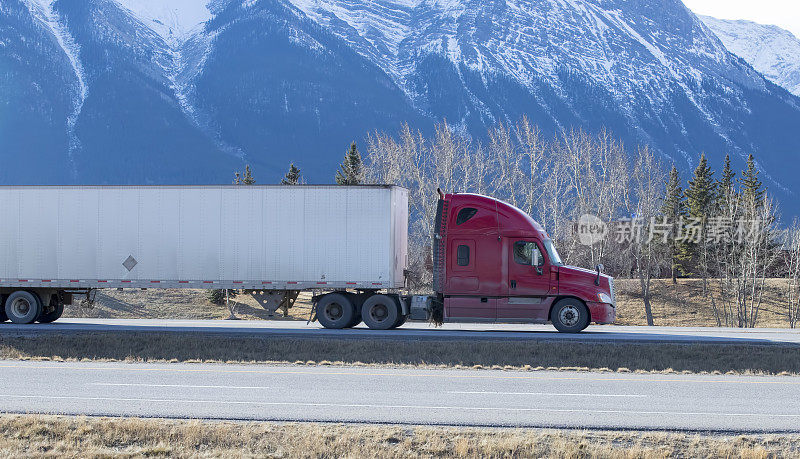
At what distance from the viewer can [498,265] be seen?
23.4 meters

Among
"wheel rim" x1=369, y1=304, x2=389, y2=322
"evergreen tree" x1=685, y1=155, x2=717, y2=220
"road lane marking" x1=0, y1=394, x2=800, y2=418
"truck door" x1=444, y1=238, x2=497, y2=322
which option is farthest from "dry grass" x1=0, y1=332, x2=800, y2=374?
"evergreen tree" x1=685, y1=155, x2=717, y2=220

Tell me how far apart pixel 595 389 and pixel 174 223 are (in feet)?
47.1

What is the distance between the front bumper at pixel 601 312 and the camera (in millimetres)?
23188

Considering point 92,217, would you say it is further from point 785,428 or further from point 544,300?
point 785,428

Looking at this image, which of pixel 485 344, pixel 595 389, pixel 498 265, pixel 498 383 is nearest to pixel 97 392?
pixel 498 383

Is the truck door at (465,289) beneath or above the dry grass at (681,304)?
above

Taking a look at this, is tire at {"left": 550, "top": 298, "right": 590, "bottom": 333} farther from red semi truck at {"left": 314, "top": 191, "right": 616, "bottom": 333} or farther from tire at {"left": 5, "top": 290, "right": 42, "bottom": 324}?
tire at {"left": 5, "top": 290, "right": 42, "bottom": 324}

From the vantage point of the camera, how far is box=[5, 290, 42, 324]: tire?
2545 centimetres

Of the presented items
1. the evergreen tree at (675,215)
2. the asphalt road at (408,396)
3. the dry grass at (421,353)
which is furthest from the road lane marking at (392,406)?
the evergreen tree at (675,215)

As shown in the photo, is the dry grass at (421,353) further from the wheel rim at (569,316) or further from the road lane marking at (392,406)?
the road lane marking at (392,406)

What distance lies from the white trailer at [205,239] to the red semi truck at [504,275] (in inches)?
65.7

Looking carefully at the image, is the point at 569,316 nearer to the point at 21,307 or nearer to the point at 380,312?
the point at 380,312

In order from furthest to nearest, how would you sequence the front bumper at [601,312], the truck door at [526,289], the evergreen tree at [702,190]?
the evergreen tree at [702,190]
the truck door at [526,289]
the front bumper at [601,312]

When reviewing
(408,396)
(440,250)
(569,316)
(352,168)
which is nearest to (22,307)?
(440,250)
